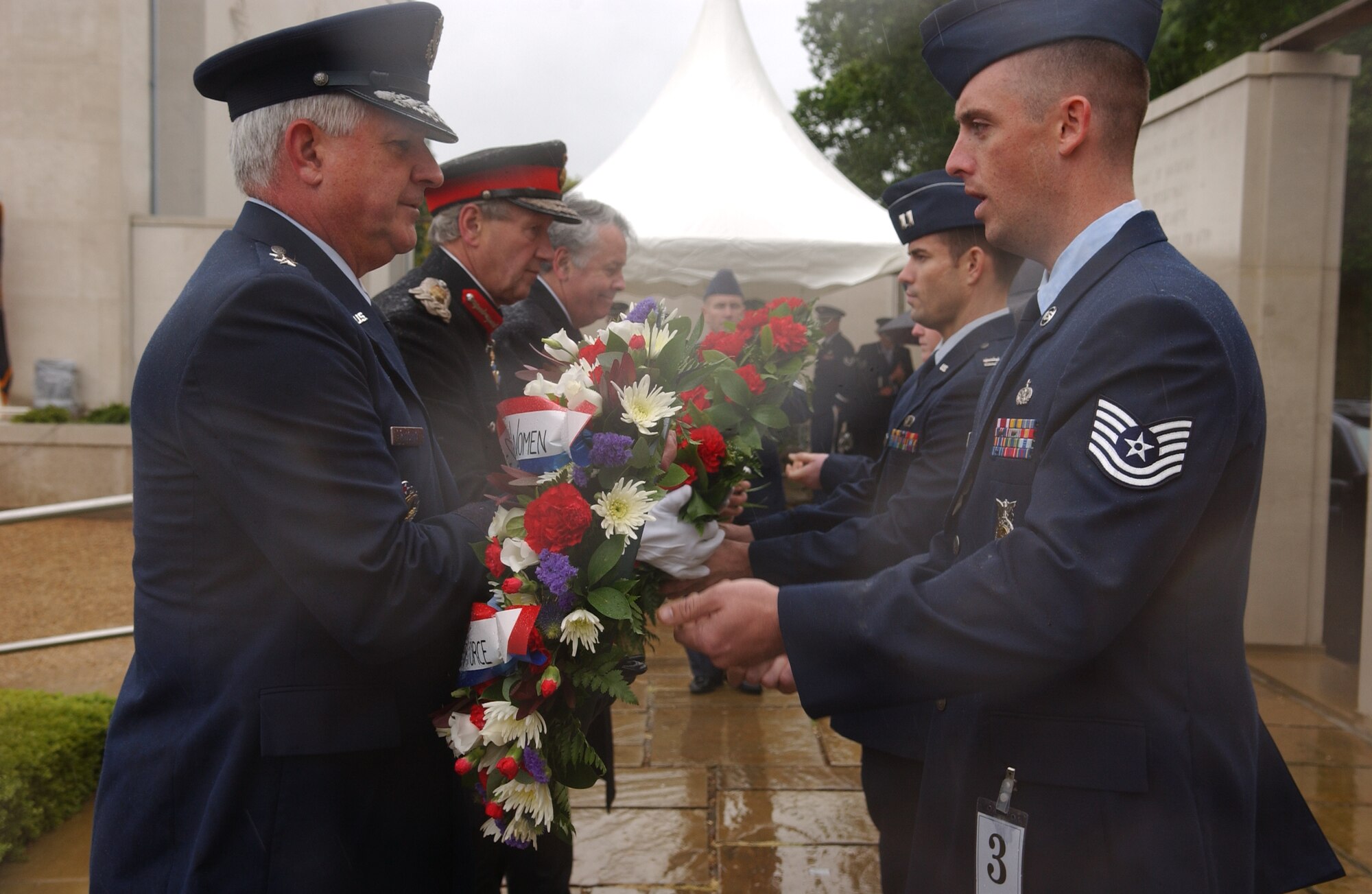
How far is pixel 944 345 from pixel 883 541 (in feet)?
2.20

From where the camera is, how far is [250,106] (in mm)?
1978

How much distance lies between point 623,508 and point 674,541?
328 mm

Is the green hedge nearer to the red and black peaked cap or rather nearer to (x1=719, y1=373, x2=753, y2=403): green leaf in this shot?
the red and black peaked cap

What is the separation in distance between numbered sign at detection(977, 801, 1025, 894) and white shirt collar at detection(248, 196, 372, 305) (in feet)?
4.63

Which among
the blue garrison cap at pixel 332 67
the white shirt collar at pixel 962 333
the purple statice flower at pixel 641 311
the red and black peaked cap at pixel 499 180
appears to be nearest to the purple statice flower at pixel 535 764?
the purple statice flower at pixel 641 311

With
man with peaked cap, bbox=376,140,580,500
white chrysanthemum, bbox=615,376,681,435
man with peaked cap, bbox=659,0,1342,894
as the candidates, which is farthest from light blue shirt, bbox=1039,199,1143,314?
man with peaked cap, bbox=376,140,580,500

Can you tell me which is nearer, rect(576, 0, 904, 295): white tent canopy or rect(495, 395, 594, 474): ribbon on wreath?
rect(495, 395, 594, 474): ribbon on wreath

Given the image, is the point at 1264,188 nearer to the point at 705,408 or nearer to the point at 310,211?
the point at 705,408

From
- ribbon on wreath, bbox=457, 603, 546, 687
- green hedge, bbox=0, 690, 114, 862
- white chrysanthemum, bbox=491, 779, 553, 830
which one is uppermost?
ribbon on wreath, bbox=457, 603, 546, 687

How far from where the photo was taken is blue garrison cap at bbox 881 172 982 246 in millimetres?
3238

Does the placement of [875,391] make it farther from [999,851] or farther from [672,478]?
[999,851]

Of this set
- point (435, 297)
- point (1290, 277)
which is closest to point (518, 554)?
point (435, 297)

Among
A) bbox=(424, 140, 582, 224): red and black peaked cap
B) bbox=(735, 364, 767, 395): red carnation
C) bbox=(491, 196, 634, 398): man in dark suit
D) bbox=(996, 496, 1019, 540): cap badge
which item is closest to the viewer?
bbox=(996, 496, 1019, 540): cap badge

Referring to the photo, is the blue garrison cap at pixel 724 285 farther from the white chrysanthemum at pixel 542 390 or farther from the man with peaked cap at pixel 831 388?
the white chrysanthemum at pixel 542 390
